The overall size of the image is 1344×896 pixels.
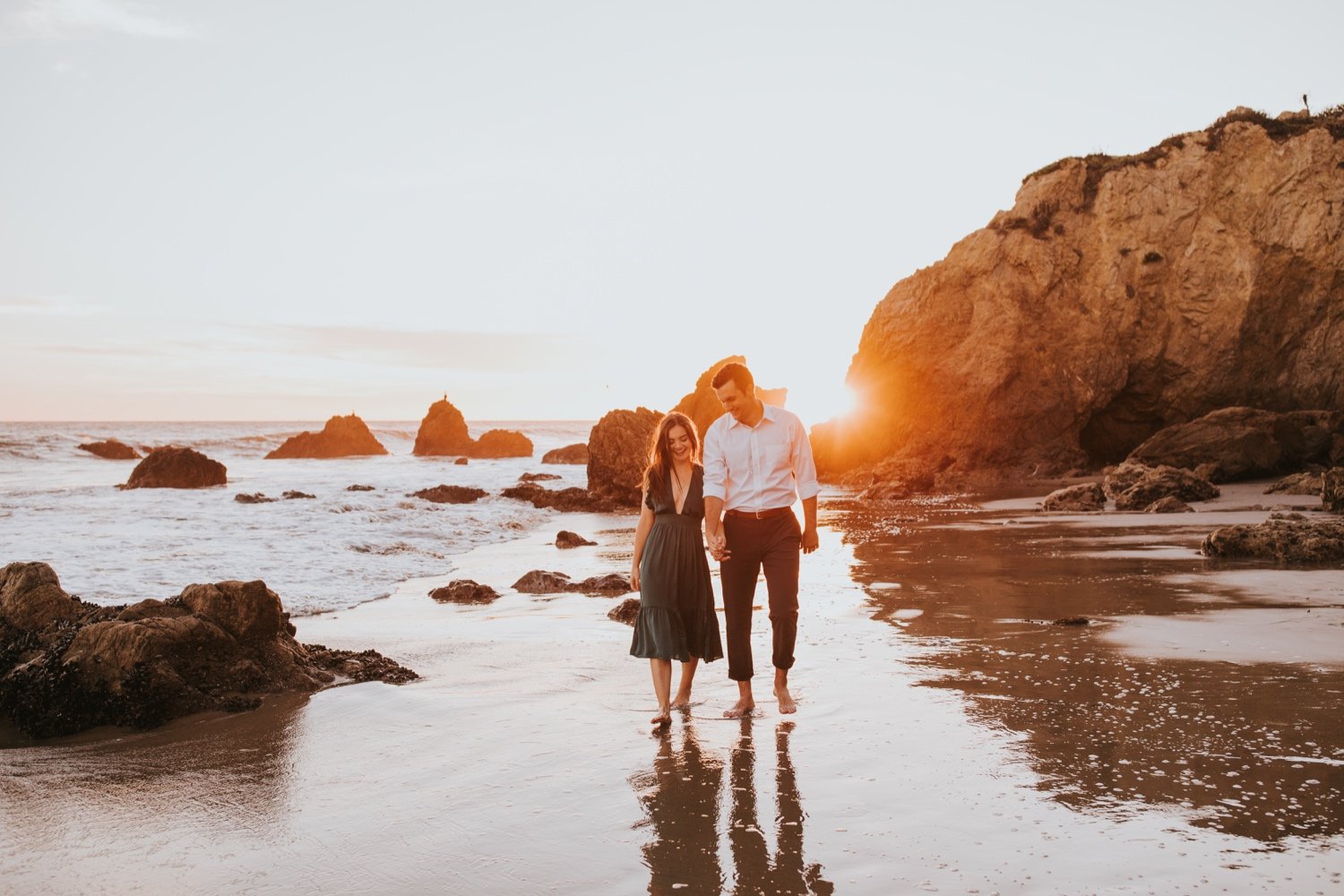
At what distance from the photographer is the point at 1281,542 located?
10.3 m

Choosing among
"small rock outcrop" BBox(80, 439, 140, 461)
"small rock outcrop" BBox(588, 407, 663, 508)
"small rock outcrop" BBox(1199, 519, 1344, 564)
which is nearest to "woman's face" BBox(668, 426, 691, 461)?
"small rock outcrop" BBox(1199, 519, 1344, 564)

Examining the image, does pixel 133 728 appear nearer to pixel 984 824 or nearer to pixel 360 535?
pixel 984 824

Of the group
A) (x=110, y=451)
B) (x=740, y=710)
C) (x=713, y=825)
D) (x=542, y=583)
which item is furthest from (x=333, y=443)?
(x=713, y=825)

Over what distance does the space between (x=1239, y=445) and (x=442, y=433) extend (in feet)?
158

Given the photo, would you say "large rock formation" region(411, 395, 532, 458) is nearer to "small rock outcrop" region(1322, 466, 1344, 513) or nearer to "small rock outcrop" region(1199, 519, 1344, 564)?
"small rock outcrop" region(1322, 466, 1344, 513)

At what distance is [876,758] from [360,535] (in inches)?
534

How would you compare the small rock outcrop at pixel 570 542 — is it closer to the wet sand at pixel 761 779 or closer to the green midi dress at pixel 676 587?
the wet sand at pixel 761 779

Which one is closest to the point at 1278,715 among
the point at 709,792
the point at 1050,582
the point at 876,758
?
the point at 876,758

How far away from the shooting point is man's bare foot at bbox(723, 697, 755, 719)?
5.41 m

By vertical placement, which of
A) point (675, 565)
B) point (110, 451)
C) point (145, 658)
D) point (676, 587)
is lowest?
point (145, 658)

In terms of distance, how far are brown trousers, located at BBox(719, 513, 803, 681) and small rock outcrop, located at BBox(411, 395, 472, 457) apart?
57071 mm

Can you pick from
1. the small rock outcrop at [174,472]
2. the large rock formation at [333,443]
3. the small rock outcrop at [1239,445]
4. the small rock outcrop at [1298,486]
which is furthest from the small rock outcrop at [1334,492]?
the large rock formation at [333,443]

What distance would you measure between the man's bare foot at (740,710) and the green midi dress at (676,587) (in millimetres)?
312

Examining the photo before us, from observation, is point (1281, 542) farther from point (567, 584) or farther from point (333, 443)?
point (333, 443)
